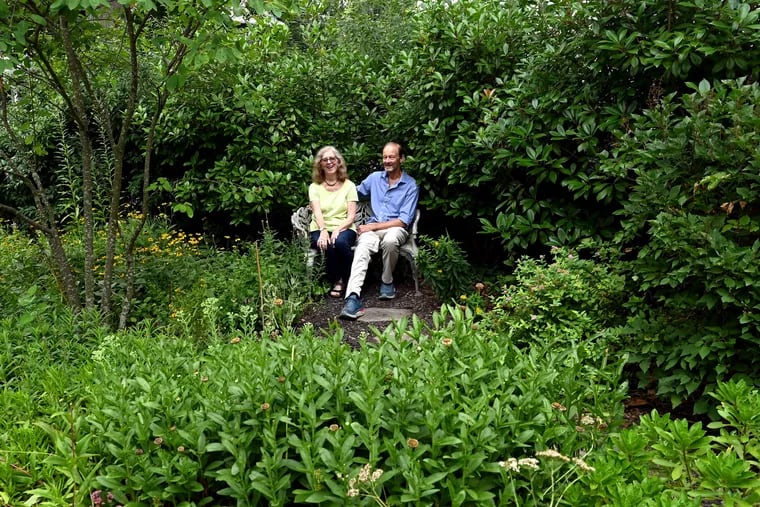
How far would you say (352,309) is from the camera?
5230mm

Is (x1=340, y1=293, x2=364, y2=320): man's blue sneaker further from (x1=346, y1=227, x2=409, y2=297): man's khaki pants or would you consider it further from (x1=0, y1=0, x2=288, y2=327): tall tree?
(x1=0, y1=0, x2=288, y2=327): tall tree

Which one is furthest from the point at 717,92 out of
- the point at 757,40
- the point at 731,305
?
the point at 731,305

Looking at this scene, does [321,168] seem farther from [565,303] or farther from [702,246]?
[702,246]

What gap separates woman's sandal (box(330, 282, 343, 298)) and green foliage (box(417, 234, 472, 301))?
928mm

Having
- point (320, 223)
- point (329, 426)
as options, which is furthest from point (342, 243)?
point (329, 426)

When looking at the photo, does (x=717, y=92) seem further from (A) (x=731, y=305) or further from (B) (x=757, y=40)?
(A) (x=731, y=305)

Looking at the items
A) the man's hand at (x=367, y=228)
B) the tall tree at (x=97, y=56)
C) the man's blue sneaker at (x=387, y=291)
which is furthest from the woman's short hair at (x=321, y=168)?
the tall tree at (x=97, y=56)

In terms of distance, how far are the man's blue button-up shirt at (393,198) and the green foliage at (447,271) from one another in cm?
65

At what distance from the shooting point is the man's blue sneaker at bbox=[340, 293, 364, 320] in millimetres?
5203

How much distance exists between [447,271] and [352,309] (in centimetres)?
85

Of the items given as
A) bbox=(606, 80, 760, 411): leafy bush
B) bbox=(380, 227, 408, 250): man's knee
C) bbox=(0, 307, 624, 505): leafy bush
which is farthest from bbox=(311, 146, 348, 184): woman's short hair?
bbox=(0, 307, 624, 505): leafy bush

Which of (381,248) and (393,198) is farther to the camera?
(393,198)

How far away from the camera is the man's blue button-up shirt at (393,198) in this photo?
19.5 feet

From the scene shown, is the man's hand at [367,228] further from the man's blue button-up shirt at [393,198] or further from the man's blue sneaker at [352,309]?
the man's blue sneaker at [352,309]
